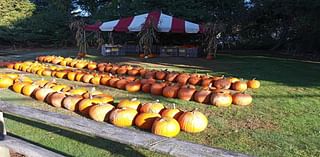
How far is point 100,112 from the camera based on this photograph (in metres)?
5.27

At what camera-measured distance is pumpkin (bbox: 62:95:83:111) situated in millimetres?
5844

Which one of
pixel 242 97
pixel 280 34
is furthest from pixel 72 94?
pixel 280 34

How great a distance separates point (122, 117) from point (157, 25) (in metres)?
12.8

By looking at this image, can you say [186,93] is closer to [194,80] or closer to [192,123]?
[194,80]

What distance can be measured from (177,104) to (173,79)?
2183mm

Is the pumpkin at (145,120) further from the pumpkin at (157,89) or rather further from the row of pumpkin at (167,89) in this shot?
the pumpkin at (157,89)

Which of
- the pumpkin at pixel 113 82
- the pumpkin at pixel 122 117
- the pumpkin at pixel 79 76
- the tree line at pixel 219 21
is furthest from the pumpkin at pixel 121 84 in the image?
the tree line at pixel 219 21

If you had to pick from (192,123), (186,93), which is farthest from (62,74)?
(192,123)

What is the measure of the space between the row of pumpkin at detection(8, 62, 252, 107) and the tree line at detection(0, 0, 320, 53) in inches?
444

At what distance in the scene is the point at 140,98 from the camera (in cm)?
677

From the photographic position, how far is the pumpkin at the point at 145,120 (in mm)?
4887

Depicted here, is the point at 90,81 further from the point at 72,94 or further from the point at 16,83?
the point at 72,94

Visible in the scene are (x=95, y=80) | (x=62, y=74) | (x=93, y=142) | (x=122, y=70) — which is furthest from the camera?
(x=122, y=70)

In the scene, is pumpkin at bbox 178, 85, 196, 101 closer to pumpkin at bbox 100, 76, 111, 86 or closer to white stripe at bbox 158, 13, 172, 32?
pumpkin at bbox 100, 76, 111, 86
